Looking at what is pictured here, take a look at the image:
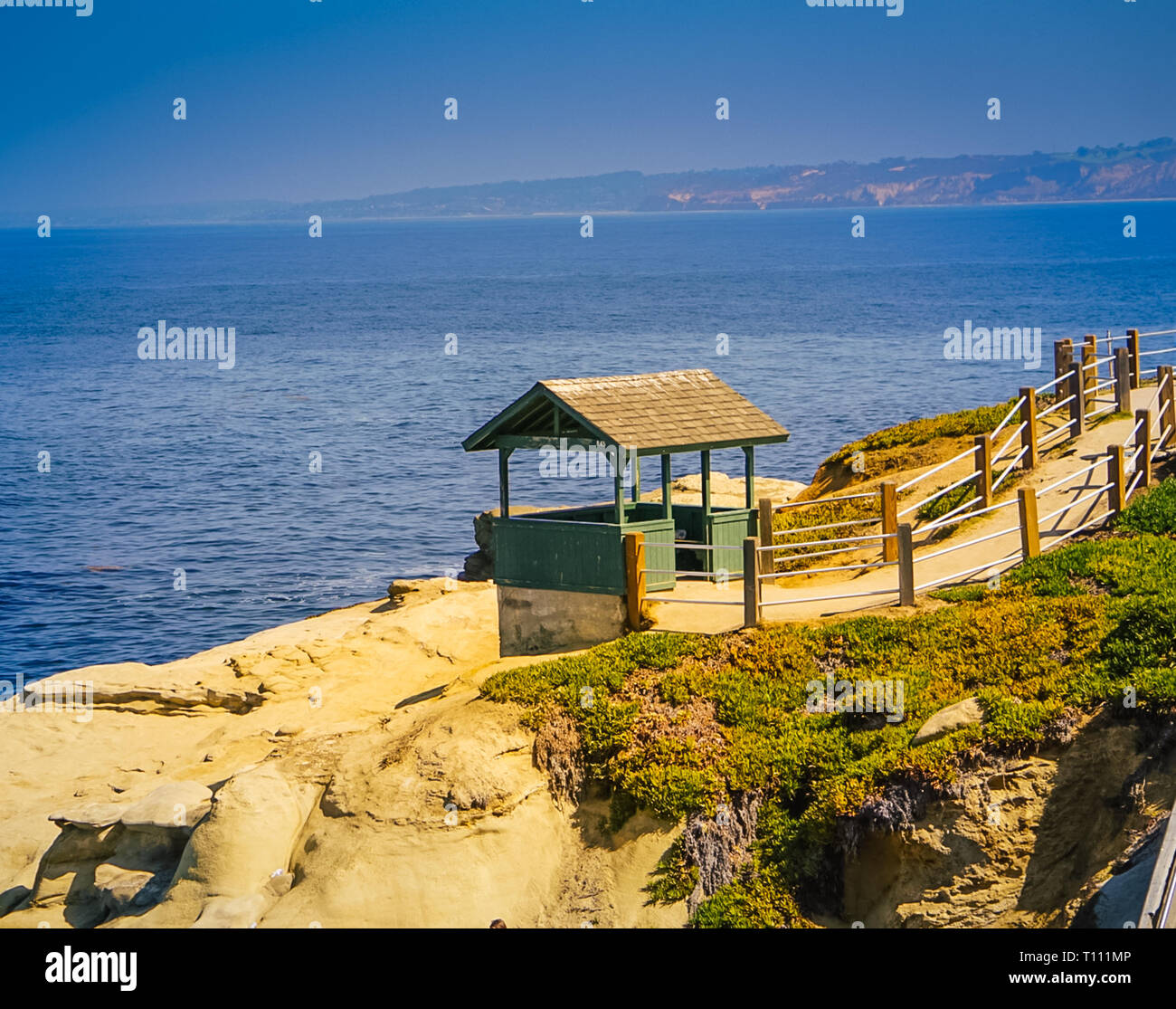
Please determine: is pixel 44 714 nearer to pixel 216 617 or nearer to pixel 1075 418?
pixel 216 617

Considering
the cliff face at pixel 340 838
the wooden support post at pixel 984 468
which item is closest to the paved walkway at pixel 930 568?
the wooden support post at pixel 984 468

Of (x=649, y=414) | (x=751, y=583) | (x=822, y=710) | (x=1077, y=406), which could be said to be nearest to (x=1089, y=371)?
(x=1077, y=406)

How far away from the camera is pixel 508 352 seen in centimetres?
9631

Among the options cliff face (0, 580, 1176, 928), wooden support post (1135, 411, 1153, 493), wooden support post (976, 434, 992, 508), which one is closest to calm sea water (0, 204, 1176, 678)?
cliff face (0, 580, 1176, 928)

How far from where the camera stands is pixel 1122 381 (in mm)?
28375

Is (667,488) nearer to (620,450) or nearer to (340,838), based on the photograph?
(620,450)

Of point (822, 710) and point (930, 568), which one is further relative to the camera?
point (930, 568)

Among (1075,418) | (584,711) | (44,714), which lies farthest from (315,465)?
(584,711)

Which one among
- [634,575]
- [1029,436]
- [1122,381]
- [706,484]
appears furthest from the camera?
[1122,381]

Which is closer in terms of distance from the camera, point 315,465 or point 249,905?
point 249,905

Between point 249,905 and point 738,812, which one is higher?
point 738,812

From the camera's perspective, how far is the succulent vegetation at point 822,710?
1464 centimetres

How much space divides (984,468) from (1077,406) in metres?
5.16
